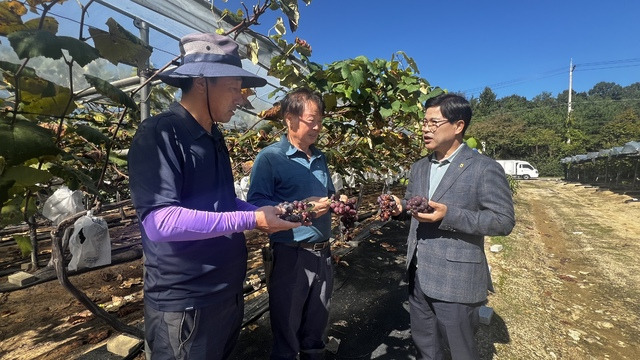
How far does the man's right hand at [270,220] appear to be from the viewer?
1508 millimetres

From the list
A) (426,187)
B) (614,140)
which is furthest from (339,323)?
(614,140)

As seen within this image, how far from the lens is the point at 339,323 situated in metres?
3.57

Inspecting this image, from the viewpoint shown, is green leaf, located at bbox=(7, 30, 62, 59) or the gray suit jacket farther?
the gray suit jacket

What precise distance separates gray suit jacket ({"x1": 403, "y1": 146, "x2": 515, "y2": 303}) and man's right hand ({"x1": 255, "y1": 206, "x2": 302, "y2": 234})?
1054 millimetres

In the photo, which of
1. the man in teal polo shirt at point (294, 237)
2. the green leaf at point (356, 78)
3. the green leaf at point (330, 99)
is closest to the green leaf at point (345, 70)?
the green leaf at point (356, 78)

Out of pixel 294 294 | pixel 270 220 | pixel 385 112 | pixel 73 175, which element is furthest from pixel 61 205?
pixel 385 112

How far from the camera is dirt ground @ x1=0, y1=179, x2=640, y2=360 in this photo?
10.5 feet

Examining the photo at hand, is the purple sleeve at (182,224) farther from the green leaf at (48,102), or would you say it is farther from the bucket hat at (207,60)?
the green leaf at (48,102)

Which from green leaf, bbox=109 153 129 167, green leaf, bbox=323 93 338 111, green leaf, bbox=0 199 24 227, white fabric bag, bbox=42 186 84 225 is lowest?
white fabric bag, bbox=42 186 84 225

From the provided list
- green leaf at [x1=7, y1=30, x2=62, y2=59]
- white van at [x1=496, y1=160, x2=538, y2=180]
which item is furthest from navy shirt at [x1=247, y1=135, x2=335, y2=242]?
white van at [x1=496, y1=160, x2=538, y2=180]

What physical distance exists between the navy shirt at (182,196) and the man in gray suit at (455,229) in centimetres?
120

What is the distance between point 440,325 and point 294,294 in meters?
1.01

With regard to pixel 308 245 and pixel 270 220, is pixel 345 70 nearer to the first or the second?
pixel 308 245

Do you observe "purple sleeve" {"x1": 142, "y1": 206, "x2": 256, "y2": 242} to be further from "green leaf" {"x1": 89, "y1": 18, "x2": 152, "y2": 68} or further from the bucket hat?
"green leaf" {"x1": 89, "y1": 18, "x2": 152, "y2": 68}
